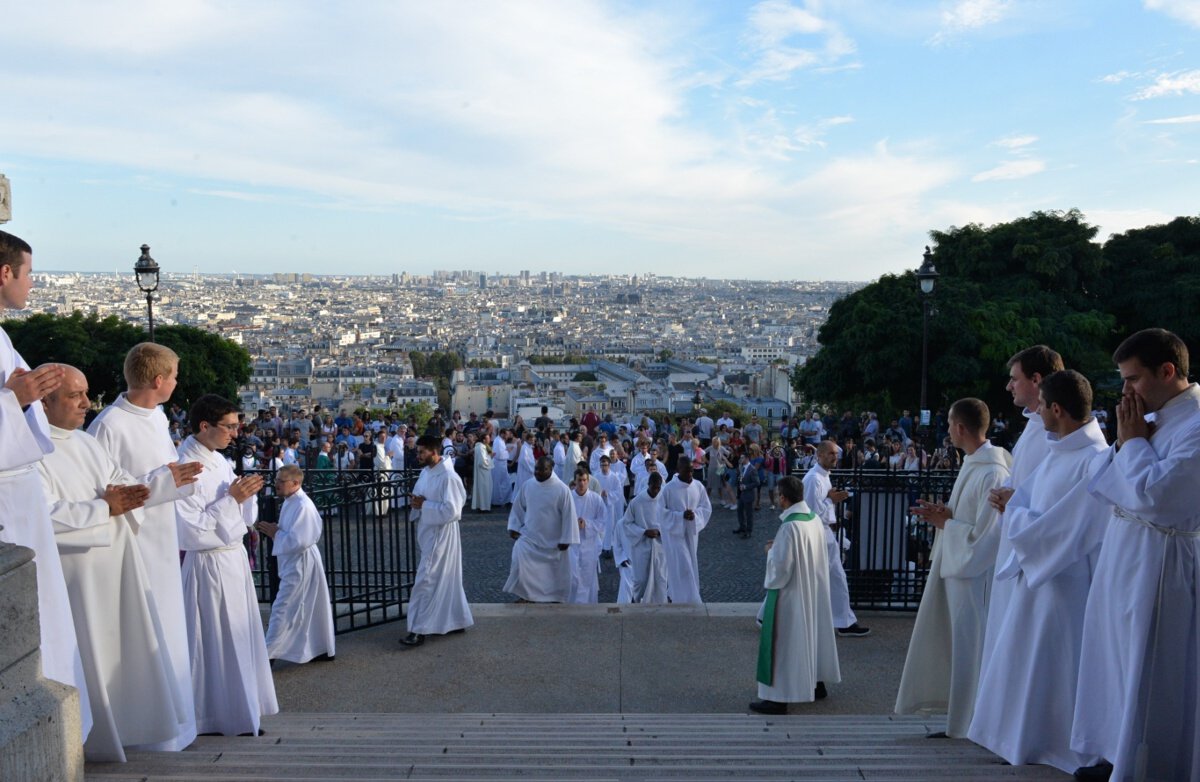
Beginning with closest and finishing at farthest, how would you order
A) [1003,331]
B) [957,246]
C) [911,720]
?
[911,720] → [1003,331] → [957,246]

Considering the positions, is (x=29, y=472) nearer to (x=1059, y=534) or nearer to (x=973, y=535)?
(x=1059, y=534)

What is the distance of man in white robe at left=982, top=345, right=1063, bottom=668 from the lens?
4660 millimetres

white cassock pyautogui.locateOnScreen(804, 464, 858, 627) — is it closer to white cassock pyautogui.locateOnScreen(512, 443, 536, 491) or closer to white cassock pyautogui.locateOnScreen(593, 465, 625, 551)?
white cassock pyautogui.locateOnScreen(593, 465, 625, 551)

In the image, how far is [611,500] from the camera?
13.2 m

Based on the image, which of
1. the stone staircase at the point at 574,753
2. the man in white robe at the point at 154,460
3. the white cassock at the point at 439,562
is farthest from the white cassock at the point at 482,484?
the man in white robe at the point at 154,460

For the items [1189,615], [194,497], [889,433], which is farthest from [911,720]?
[889,433]

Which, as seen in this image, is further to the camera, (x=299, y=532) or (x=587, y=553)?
(x=587, y=553)

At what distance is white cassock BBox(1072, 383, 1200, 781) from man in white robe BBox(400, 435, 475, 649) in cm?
499

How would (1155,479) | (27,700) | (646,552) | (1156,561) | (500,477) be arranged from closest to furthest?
(27,700) → (1155,479) → (1156,561) → (646,552) → (500,477)

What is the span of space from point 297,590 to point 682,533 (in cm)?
421

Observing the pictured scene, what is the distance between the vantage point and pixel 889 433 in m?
18.2

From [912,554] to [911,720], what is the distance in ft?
10.3

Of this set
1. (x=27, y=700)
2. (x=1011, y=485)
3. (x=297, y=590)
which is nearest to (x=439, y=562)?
(x=297, y=590)

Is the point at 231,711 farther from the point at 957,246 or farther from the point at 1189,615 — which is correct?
the point at 957,246
